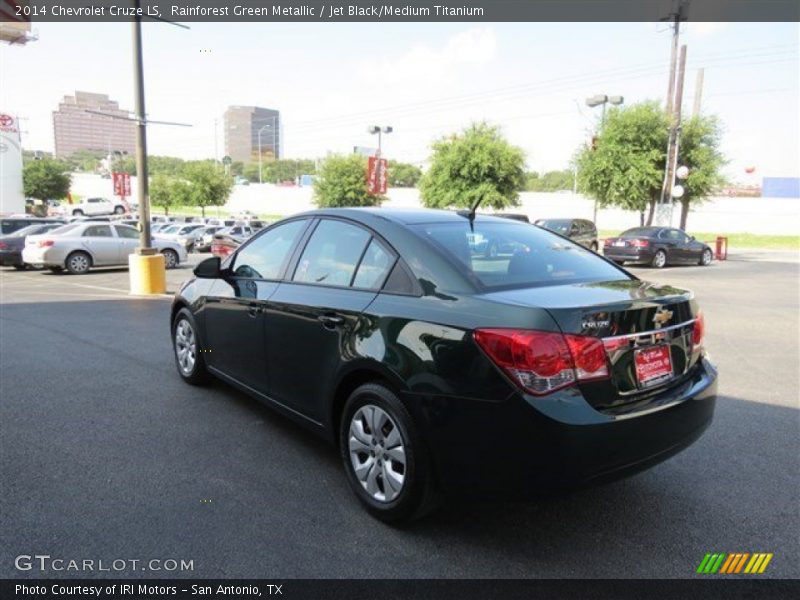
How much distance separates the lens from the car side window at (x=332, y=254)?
3.58 meters

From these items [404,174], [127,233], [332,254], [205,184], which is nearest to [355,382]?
[332,254]

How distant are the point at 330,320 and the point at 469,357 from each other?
105 cm

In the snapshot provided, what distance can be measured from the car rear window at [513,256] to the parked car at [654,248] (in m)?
17.5

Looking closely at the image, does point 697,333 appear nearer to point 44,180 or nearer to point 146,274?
point 146,274

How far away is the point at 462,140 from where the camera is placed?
32.4 m

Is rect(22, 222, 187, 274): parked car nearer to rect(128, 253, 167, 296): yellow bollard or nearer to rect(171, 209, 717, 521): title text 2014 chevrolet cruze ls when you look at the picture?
rect(128, 253, 167, 296): yellow bollard

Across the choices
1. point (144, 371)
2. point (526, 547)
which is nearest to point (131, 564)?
point (526, 547)

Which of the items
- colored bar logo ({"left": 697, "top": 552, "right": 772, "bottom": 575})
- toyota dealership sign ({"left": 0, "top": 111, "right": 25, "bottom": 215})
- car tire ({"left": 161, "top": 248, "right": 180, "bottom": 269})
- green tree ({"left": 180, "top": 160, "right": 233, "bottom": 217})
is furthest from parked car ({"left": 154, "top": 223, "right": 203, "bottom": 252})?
toyota dealership sign ({"left": 0, "top": 111, "right": 25, "bottom": 215})

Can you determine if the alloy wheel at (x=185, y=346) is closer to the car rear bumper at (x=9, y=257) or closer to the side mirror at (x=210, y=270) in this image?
the side mirror at (x=210, y=270)

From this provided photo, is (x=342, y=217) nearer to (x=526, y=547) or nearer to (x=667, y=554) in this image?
(x=526, y=547)

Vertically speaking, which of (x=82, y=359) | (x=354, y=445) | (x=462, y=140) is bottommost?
(x=82, y=359)

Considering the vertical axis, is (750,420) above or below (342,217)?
below

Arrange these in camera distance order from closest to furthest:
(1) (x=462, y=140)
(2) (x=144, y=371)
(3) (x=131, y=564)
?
(3) (x=131, y=564) → (2) (x=144, y=371) → (1) (x=462, y=140)

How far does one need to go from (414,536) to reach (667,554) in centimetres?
123
